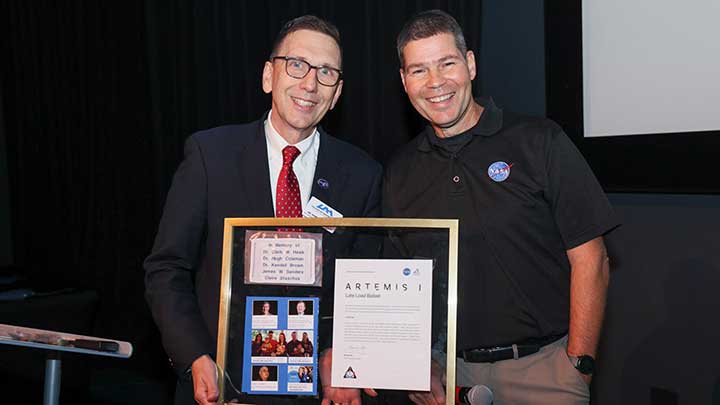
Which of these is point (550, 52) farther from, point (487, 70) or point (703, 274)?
point (703, 274)

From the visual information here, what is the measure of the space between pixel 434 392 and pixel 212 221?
805 millimetres

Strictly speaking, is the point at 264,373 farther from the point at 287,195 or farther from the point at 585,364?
the point at 585,364

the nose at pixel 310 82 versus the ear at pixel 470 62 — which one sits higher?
the ear at pixel 470 62

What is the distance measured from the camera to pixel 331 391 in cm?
176

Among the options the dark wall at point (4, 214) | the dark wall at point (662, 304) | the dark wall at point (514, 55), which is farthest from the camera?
the dark wall at point (4, 214)

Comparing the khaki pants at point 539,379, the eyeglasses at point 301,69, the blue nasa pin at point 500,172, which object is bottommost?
the khaki pants at point 539,379

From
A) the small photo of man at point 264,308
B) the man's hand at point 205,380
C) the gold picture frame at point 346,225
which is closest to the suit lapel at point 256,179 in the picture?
the gold picture frame at point 346,225

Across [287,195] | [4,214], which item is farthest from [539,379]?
[4,214]

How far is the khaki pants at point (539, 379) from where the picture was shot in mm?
Result: 2043

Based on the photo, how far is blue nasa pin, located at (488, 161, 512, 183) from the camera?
2.06 metres

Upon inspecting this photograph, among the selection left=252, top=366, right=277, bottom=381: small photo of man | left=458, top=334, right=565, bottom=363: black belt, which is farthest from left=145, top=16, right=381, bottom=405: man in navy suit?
left=458, top=334, right=565, bottom=363: black belt

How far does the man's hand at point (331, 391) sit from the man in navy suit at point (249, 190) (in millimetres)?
137

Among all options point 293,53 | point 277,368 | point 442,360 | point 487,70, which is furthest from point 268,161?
point 487,70

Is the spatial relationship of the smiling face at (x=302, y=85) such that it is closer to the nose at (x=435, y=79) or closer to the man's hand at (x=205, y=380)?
the nose at (x=435, y=79)
